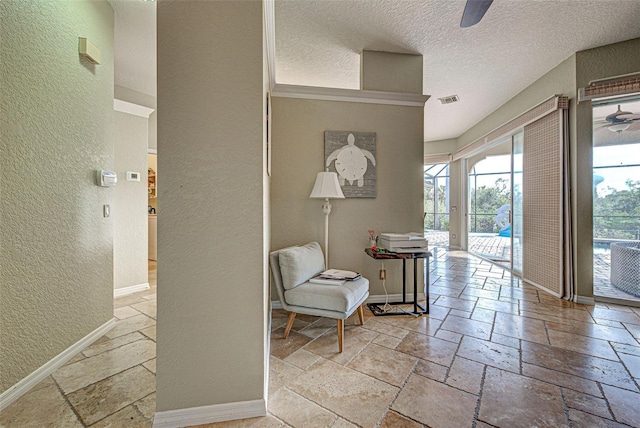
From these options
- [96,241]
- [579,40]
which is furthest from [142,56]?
[579,40]

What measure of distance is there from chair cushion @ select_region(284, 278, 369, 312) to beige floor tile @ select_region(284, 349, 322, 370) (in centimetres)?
33

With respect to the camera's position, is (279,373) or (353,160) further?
(353,160)

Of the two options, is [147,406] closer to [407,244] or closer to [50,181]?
[50,181]

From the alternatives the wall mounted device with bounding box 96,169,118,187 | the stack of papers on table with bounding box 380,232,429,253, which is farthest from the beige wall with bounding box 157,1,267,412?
the stack of papers on table with bounding box 380,232,429,253

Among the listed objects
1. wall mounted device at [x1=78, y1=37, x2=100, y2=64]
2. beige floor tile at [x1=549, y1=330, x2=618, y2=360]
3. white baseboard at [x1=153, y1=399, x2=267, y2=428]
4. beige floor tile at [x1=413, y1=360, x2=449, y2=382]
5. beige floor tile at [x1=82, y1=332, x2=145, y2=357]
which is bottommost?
beige floor tile at [x1=82, y1=332, x2=145, y2=357]

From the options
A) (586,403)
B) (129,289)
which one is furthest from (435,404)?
(129,289)

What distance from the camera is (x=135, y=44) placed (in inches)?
115

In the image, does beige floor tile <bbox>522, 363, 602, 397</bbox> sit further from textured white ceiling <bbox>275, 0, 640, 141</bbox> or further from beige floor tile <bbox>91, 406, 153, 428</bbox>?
textured white ceiling <bbox>275, 0, 640, 141</bbox>

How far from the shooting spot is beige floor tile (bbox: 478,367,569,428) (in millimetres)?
1319

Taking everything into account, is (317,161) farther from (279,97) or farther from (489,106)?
(489,106)

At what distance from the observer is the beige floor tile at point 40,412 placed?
1.32m

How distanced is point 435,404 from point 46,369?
2.42 meters

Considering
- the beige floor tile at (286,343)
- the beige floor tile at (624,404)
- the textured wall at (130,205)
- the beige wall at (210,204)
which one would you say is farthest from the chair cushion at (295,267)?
the textured wall at (130,205)

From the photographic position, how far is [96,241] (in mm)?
2182
